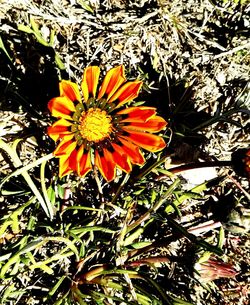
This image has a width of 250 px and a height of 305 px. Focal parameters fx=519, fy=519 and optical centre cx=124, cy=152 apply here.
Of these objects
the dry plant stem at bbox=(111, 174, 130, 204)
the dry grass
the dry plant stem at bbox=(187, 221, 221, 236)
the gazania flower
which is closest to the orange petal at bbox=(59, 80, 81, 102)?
the gazania flower

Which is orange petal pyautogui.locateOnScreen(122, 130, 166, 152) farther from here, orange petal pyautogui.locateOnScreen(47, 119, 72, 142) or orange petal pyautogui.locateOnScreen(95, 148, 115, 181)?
orange petal pyautogui.locateOnScreen(47, 119, 72, 142)

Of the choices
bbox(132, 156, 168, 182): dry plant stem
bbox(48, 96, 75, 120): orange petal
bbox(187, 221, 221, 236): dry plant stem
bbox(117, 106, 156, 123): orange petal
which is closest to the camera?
bbox(48, 96, 75, 120): orange petal

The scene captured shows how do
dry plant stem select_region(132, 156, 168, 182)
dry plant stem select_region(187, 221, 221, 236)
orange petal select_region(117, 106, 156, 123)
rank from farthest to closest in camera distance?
dry plant stem select_region(187, 221, 221, 236)
dry plant stem select_region(132, 156, 168, 182)
orange petal select_region(117, 106, 156, 123)

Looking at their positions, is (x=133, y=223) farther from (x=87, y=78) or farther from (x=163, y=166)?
(x=87, y=78)

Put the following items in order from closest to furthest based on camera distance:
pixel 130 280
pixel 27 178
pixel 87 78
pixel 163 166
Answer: pixel 87 78, pixel 27 178, pixel 130 280, pixel 163 166

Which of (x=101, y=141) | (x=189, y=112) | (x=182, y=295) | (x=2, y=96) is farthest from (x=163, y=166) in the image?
(x=2, y=96)

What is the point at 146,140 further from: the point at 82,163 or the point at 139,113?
the point at 82,163


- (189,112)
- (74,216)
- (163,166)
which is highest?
(189,112)
